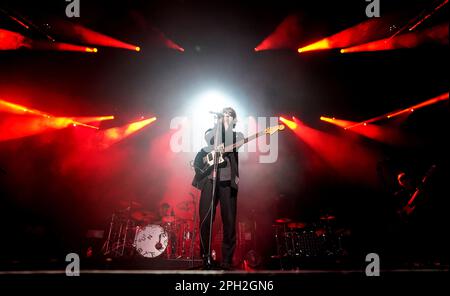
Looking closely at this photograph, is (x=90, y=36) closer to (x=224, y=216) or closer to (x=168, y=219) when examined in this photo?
(x=168, y=219)

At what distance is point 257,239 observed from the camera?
8.09 meters

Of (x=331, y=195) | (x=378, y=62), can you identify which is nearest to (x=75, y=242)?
(x=331, y=195)

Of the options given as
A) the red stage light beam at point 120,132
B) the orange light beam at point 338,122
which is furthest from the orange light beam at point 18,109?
the orange light beam at point 338,122

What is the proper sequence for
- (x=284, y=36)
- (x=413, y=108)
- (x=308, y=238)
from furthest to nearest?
1. (x=308, y=238)
2. (x=413, y=108)
3. (x=284, y=36)

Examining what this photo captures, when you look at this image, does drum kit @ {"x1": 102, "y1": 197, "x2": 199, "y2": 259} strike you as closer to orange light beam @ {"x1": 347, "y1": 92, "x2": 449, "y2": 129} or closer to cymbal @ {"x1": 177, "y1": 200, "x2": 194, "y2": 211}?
cymbal @ {"x1": 177, "y1": 200, "x2": 194, "y2": 211}

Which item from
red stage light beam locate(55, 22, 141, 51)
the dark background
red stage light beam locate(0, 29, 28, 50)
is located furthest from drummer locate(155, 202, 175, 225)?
red stage light beam locate(0, 29, 28, 50)

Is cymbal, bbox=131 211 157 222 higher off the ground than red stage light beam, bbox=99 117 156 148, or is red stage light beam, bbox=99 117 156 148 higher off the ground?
red stage light beam, bbox=99 117 156 148

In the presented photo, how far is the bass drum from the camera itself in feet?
23.1

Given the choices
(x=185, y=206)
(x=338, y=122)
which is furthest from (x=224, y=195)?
(x=338, y=122)

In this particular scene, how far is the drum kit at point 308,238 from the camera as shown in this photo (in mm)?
8219

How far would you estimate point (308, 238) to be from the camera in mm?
8570

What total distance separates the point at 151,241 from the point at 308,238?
17.2 ft

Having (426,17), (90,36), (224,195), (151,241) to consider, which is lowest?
(151,241)

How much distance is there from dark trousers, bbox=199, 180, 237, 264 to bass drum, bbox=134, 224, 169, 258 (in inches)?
169
